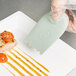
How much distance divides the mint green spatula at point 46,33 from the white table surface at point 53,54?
61mm

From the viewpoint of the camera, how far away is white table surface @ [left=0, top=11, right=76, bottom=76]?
3.23 ft

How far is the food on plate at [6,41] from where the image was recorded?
1000 mm

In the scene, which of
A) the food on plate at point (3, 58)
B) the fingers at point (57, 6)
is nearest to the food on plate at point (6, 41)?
the food on plate at point (3, 58)

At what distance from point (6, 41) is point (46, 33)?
0.58ft

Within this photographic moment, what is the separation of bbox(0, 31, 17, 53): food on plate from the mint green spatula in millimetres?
77

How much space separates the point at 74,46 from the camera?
1103 millimetres

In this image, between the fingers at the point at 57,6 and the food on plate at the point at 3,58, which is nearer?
the fingers at the point at 57,6

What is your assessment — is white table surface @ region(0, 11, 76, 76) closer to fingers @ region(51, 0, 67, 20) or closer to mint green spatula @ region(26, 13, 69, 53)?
mint green spatula @ region(26, 13, 69, 53)

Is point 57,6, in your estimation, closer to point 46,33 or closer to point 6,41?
point 46,33

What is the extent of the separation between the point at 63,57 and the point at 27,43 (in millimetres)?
160

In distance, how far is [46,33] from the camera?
936 millimetres

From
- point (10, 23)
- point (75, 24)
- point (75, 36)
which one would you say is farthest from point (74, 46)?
point (10, 23)

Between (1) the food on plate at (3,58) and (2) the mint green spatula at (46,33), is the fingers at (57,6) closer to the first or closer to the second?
(2) the mint green spatula at (46,33)

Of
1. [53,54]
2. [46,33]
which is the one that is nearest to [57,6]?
[46,33]
